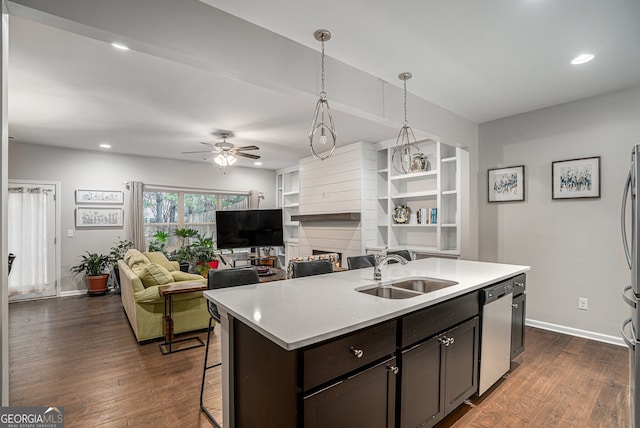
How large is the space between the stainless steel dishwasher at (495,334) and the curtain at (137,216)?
620 centimetres

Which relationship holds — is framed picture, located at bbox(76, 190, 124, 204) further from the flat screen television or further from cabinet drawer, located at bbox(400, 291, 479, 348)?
cabinet drawer, located at bbox(400, 291, 479, 348)

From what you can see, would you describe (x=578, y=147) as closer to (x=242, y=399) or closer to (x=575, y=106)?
(x=575, y=106)

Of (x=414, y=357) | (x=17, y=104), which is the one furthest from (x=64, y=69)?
(x=414, y=357)

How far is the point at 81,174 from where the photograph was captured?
592 centimetres

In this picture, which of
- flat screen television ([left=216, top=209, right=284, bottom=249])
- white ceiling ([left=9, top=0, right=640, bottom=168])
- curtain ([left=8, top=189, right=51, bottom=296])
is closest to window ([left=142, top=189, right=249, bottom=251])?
flat screen television ([left=216, top=209, right=284, bottom=249])

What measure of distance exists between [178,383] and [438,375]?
210 cm

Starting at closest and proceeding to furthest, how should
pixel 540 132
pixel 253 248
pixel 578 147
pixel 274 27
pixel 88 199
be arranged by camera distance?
pixel 274 27 < pixel 578 147 < pixel 540 132 < pixel 88 199 < pixel 253 248

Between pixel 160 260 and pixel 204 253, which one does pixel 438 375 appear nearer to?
pixel 160 260

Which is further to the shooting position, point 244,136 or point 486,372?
point 244,136

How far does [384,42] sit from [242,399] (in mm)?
2574

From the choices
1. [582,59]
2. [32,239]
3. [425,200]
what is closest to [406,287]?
[582,59]

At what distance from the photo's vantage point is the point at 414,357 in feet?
5.69

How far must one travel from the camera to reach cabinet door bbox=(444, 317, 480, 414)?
2.01m

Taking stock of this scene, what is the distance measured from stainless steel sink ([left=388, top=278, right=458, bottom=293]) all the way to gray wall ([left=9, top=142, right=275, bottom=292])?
19.5 ft
